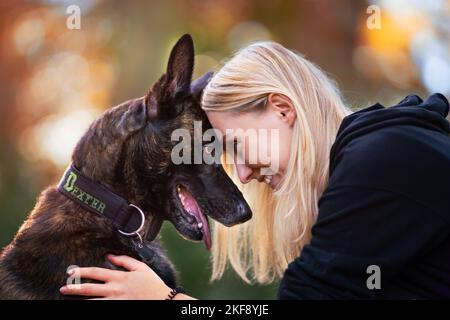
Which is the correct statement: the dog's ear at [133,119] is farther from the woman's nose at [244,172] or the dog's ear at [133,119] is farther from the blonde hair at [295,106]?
the woman's nose at [244,172]

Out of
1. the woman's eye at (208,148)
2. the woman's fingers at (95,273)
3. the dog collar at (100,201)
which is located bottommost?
the woman's fingers at (95,273)

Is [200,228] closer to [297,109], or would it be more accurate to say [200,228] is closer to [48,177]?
[297,109]

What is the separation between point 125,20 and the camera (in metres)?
8.50

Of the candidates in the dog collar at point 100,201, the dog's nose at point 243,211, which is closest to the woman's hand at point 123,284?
the dog collar at point 100,201

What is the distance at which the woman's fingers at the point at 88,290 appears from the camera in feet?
7.57

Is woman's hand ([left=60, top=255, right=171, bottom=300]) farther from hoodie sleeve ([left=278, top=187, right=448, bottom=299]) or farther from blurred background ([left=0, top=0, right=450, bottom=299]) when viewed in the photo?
blurred background ([left=0, top=0, right=450, bottom=299])

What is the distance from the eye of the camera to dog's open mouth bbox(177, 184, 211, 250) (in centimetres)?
262

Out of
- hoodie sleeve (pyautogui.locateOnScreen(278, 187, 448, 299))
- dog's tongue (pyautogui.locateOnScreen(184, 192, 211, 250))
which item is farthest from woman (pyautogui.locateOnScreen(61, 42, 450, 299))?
dog's tongue (pyautogui.locateOnScreen(184, 192, 211, 250))

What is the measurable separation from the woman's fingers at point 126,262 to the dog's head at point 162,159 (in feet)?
0.67

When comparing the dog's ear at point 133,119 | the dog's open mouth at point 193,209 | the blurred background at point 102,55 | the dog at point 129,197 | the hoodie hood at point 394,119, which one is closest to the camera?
the hoodie hood at point 394,119

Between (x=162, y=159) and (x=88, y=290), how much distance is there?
0.57 meters

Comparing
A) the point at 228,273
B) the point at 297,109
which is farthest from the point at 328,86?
the point at 228,273

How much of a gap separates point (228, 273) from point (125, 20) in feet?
14.2

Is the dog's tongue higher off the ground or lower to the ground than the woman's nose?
lower
